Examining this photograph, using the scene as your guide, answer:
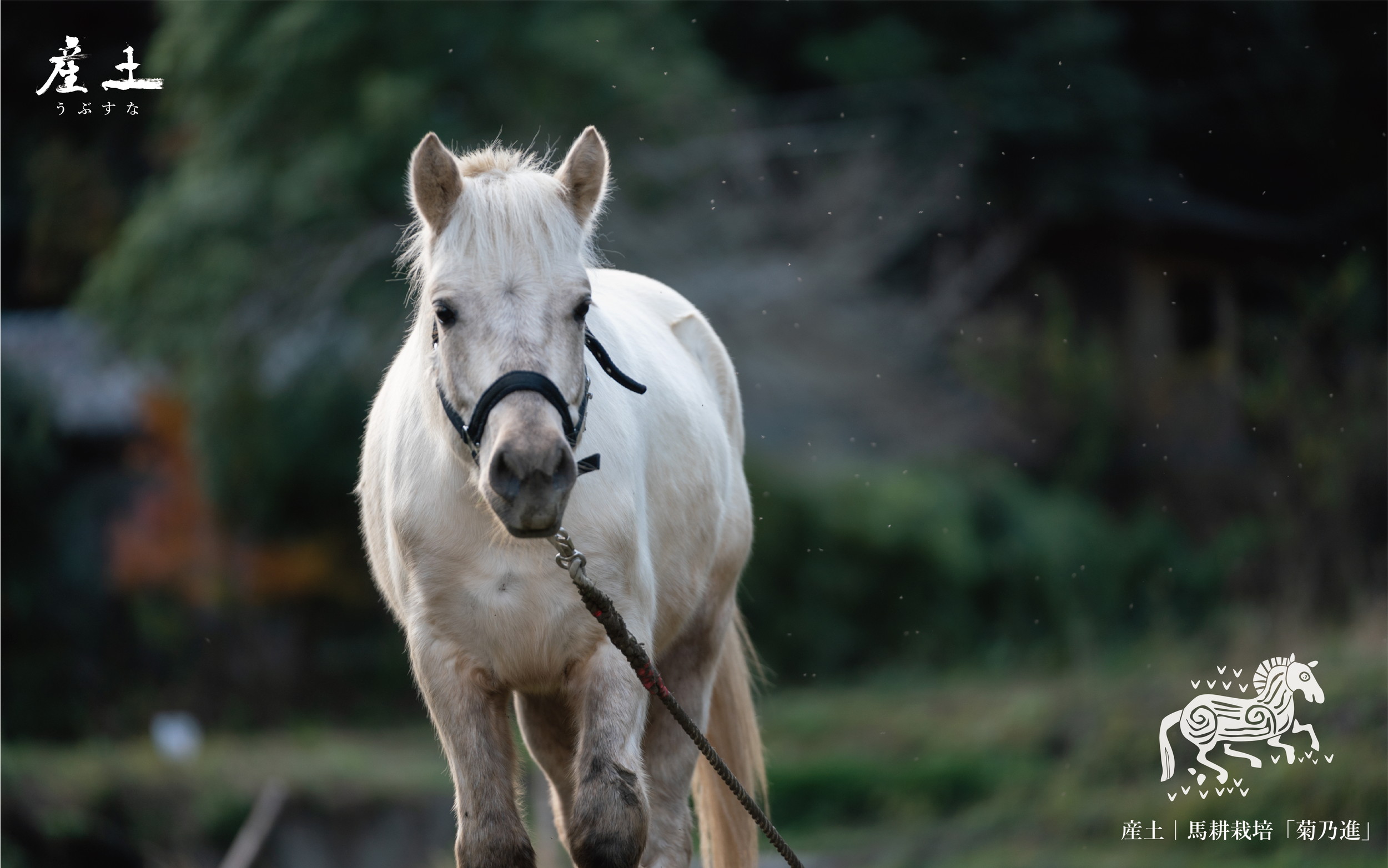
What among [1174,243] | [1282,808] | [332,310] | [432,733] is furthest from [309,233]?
[1174,243]

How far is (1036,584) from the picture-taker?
46.6 feet

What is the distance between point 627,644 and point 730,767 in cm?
166

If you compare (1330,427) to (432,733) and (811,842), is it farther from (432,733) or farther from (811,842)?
(432,733)

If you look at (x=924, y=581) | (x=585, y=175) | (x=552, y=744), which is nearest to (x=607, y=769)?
(x=552, y=744)

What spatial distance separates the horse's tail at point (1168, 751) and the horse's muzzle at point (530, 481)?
760cm

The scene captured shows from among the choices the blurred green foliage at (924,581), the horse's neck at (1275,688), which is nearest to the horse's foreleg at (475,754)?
the horse's neck at (1275,688)

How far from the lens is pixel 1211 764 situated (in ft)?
29.1

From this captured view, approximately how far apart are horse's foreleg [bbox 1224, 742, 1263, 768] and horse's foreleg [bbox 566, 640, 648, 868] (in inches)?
265

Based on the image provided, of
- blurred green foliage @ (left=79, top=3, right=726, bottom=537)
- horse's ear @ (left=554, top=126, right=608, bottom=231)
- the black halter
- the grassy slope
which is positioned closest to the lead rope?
the black halter

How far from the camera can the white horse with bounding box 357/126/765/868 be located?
2.82 meters

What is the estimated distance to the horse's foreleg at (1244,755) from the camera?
8.67 m

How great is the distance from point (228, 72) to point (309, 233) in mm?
1590

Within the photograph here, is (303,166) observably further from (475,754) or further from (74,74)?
(475,754)

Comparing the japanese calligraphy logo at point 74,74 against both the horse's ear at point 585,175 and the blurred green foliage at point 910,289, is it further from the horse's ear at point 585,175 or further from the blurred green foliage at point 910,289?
the horse's ear at point 585,175
